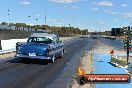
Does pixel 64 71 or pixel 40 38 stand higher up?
pixel 40 38

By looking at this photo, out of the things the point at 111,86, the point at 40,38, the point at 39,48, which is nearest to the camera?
the point at 111,86

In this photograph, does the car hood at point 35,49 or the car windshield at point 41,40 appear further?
the car windshield at point 41,40

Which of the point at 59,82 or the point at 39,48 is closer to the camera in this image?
the point at 59,82

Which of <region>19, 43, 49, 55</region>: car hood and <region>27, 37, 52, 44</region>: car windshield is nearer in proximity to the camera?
<region>19, 43, 49, 55</region>: car hood

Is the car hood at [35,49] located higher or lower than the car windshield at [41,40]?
lower

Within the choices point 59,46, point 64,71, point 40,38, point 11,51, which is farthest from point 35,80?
point 11,51

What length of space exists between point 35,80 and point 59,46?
9.45m

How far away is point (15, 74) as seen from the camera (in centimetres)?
1471

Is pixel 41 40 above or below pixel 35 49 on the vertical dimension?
above

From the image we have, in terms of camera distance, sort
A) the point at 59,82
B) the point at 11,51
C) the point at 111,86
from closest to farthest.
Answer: the point at 111,86 < the point at 59,82 < the point at 11,51

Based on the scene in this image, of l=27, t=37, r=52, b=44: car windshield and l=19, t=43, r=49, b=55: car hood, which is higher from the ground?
l=27, t=37, r=52, b=44: car windshield

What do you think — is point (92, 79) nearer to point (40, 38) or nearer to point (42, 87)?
point (42, 87)

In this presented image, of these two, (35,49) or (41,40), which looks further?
(41,40)

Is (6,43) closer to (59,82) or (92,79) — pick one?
(59,82)
